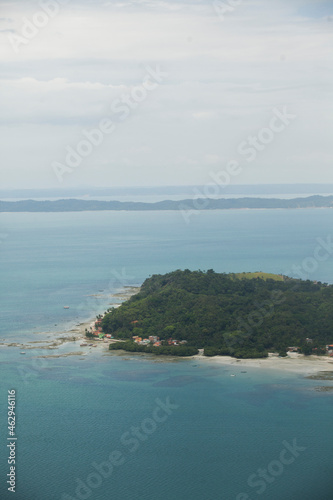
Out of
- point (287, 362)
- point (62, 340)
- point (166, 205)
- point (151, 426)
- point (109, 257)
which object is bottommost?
point (151, 426)

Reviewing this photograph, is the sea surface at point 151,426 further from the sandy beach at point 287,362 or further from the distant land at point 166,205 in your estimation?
the distant land at point 166,205

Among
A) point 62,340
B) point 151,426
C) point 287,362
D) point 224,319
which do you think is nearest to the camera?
point 151,426

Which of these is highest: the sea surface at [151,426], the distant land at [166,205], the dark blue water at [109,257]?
the distant land at [166,205]

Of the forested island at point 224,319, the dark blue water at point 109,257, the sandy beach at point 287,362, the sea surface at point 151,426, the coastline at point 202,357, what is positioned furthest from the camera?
the dark blue water at point 109,257

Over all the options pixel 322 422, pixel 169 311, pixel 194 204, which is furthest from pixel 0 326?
pixel 194 204

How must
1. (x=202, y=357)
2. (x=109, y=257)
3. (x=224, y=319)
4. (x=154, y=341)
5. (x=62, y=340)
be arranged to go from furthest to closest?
(x=109, y=257), (x=224, y=319), (x=62, y=340), (x=154, y=341), (x=202, y=357)

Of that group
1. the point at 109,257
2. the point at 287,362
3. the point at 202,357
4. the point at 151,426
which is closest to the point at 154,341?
the point at 202,357

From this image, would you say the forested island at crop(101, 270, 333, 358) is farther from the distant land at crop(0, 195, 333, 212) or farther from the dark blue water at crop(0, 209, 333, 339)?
the distant land at crop(0, 195, 333, 212)

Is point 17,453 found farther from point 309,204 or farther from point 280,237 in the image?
point 309,204

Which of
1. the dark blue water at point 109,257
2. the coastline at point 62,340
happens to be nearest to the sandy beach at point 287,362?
the coastline at point 62,340

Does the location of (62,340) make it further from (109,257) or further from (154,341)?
(109,257)
